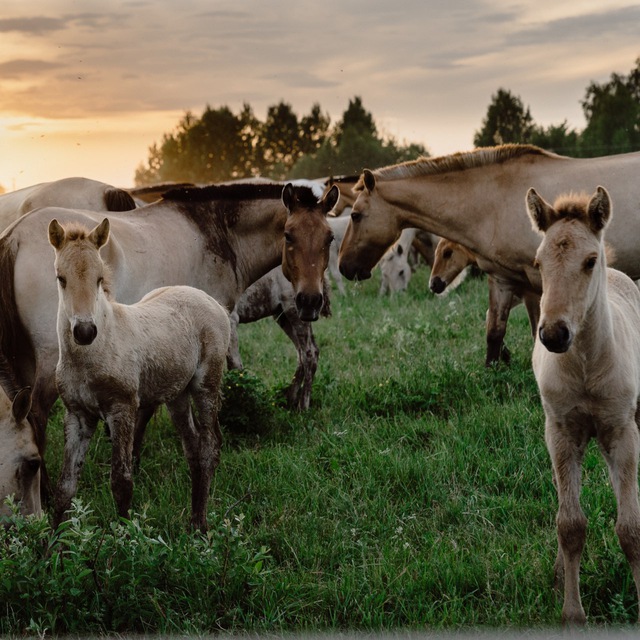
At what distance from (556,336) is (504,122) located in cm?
4759

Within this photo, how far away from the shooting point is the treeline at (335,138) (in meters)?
45.1

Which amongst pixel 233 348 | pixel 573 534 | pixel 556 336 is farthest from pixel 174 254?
pixel 573 534

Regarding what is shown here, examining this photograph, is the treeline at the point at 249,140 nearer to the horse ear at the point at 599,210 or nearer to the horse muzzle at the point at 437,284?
the horse muzzle at the point at 437,284

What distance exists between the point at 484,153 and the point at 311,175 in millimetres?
42612

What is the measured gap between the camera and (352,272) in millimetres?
8492

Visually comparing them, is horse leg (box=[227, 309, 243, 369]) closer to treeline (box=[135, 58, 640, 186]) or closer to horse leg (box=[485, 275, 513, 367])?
horse leg (box=[485, 275, 513, 367])

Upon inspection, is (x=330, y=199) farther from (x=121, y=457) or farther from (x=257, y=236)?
(x=121, y=457)

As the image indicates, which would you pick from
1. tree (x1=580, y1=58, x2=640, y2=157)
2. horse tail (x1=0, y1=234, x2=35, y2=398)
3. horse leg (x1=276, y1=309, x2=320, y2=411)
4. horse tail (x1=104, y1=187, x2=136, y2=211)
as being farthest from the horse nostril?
tree (x1=580, y1=58, x2=640, y2=157)

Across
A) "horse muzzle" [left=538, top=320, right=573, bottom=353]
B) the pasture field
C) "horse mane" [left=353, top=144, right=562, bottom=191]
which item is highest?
"horse mane" [left=353, top=144, right=562, bottom=191]

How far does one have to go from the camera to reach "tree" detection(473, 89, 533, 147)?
4722 centimetres

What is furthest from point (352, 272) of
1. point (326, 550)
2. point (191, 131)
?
point (191, 131)

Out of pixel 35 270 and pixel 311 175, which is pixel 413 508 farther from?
pixel 311 175

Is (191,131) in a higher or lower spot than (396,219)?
higher

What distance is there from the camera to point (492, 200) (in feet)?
25.1
